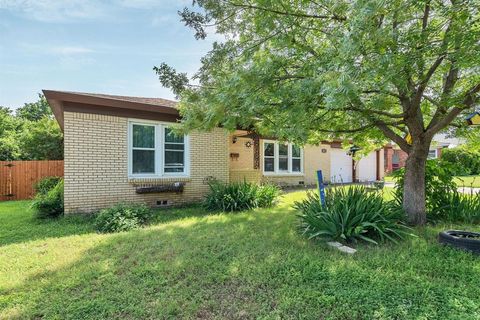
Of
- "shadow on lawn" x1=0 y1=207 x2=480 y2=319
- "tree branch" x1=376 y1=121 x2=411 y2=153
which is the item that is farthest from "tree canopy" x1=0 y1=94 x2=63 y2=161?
"tree branch" x1=376 y1=121 x2=411 y2=153

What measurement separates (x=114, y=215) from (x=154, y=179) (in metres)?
2.19

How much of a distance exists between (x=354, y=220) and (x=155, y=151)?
20.4 ft

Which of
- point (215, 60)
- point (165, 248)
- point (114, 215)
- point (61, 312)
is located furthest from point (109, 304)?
point (215, 60)

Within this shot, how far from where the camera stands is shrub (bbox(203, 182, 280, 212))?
839 centimetres

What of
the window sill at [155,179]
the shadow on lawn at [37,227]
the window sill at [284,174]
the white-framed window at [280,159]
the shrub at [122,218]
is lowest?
the shadow on lawn at [37,227]

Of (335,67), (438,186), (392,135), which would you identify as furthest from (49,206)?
(438,186)

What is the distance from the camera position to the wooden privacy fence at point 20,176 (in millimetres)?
12367

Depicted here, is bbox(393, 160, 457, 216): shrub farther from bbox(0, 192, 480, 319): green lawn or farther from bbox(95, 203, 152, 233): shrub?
bbox(95, 203, 152, 233): shrub

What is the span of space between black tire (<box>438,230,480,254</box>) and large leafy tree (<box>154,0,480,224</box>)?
114 cm

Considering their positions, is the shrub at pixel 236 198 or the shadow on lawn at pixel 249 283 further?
the shrub at pixel 236 198

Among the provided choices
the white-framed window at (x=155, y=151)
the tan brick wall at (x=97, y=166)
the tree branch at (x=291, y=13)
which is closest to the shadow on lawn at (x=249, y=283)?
the tan brick wall at (x=97, y=166)

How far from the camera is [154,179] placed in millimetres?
8531

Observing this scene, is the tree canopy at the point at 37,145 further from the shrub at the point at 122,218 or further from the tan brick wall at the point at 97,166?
the shrub at the point at 122,218

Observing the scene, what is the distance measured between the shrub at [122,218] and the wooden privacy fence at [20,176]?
8807 millimetres
